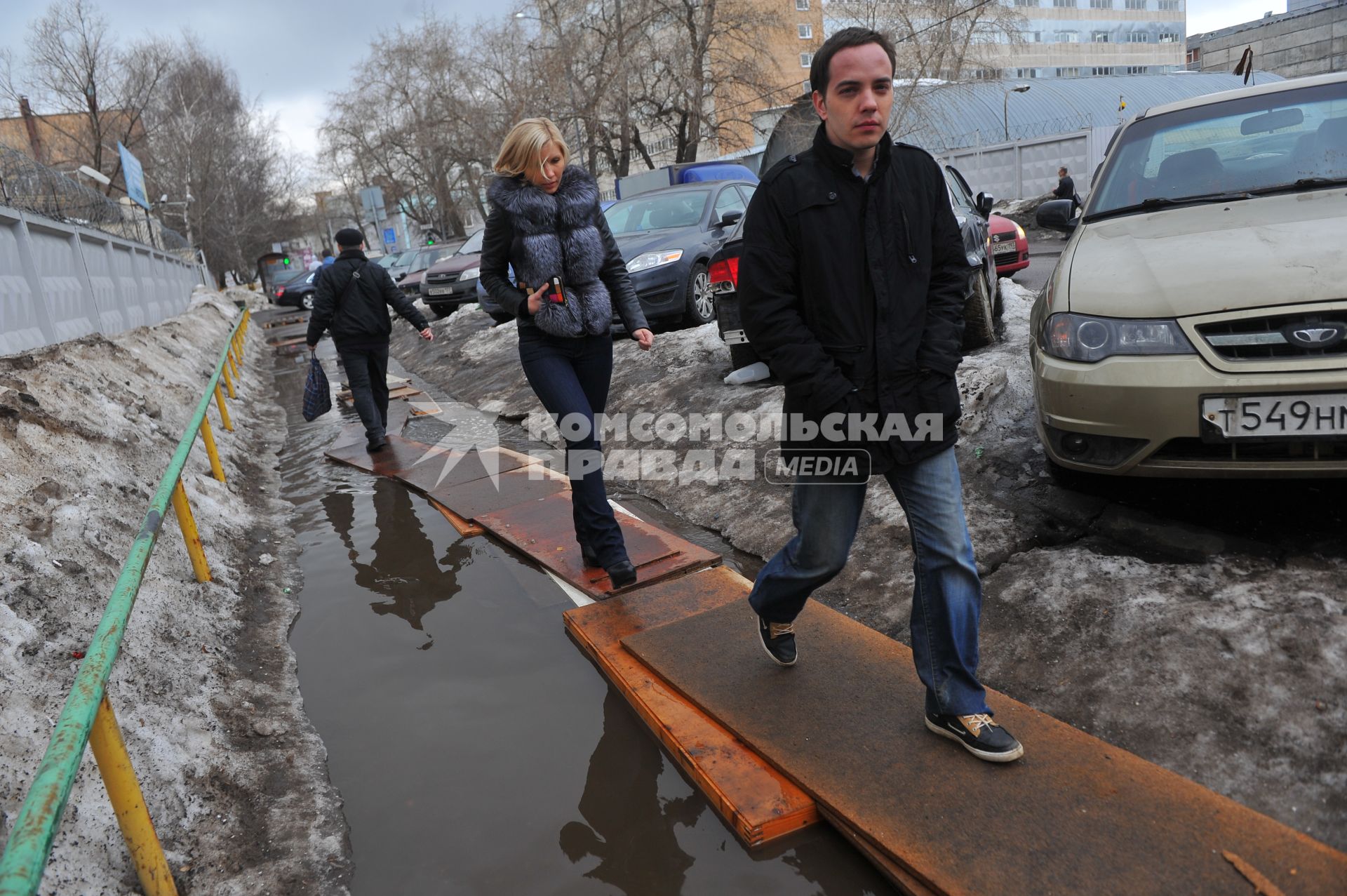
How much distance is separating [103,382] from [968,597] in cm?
624

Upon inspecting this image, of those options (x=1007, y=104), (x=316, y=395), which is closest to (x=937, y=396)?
(x=316, y=395)

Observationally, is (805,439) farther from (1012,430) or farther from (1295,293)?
(1012,430)

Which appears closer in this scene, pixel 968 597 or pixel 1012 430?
pixel 968 597

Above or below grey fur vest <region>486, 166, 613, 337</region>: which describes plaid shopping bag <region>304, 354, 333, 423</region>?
below

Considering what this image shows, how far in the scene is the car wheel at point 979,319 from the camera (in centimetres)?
640

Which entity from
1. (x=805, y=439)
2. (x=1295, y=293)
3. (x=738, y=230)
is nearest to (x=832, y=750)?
(x=805, y=439)

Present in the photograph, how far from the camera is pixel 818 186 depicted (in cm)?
242

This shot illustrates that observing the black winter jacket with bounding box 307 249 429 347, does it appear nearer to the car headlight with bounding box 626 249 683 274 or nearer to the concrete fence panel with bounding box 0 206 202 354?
the concrete fence panel with bounding box 0 206 202 354

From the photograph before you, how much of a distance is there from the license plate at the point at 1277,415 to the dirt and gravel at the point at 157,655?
3.18 meters

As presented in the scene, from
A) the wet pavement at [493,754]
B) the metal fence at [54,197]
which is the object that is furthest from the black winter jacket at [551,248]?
the metal fence at [54,197]

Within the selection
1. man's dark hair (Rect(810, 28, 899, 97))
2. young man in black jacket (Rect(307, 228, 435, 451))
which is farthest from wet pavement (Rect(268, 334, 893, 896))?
young man in black jacket (Rect(307, 228, 435, 451))

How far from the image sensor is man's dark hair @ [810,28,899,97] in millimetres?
2352

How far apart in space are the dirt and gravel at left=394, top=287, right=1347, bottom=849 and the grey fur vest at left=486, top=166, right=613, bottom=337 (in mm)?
1650

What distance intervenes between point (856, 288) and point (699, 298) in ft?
23.6
